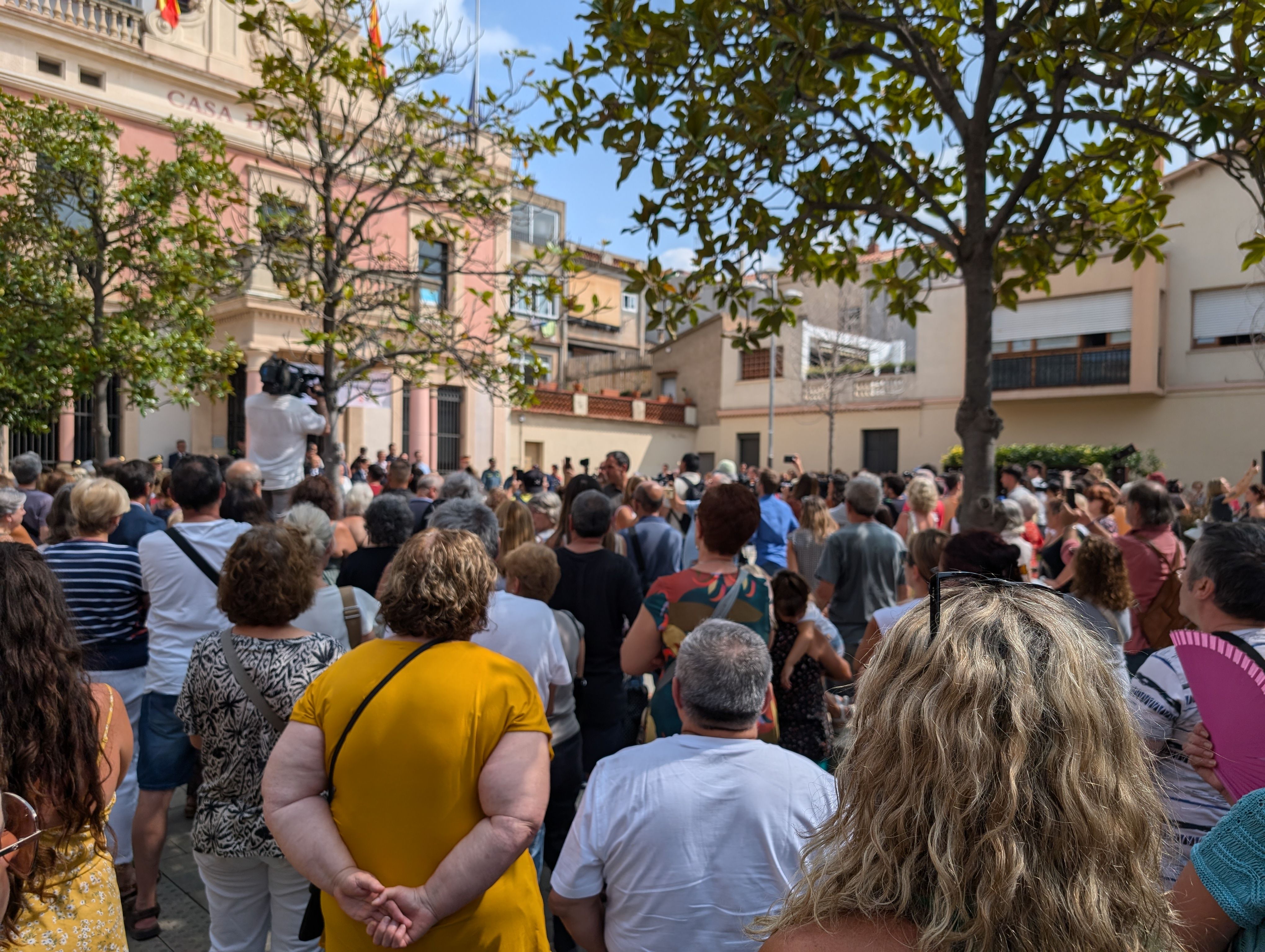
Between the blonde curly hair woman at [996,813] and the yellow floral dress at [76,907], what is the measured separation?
1.73 meters

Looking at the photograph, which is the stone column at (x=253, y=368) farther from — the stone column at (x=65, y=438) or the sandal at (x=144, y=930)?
the sandal at (x=144, y=930)

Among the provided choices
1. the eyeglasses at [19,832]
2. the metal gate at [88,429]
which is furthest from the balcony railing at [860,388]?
the eyeglasses at [19,832]

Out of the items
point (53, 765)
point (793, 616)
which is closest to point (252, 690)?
point (53, 765)

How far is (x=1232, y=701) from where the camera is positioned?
2320 mm

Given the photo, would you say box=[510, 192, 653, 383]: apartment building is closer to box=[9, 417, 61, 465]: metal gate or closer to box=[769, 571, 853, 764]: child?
box=[9, 417, 61, 465]: metal gate

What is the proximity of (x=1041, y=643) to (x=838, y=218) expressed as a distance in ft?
14.5

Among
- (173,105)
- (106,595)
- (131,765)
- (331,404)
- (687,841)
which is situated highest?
(173,105)

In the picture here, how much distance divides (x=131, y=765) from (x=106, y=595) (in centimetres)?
78

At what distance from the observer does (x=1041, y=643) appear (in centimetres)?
118

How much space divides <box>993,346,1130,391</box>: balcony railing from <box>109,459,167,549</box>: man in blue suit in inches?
866

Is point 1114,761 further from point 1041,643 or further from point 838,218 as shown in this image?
point 838,218

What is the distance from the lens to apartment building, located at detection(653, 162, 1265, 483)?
22.6 m

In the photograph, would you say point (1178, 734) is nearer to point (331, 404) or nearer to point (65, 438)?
point (331, 404)

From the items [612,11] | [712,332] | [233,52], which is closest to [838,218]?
[612,11]
